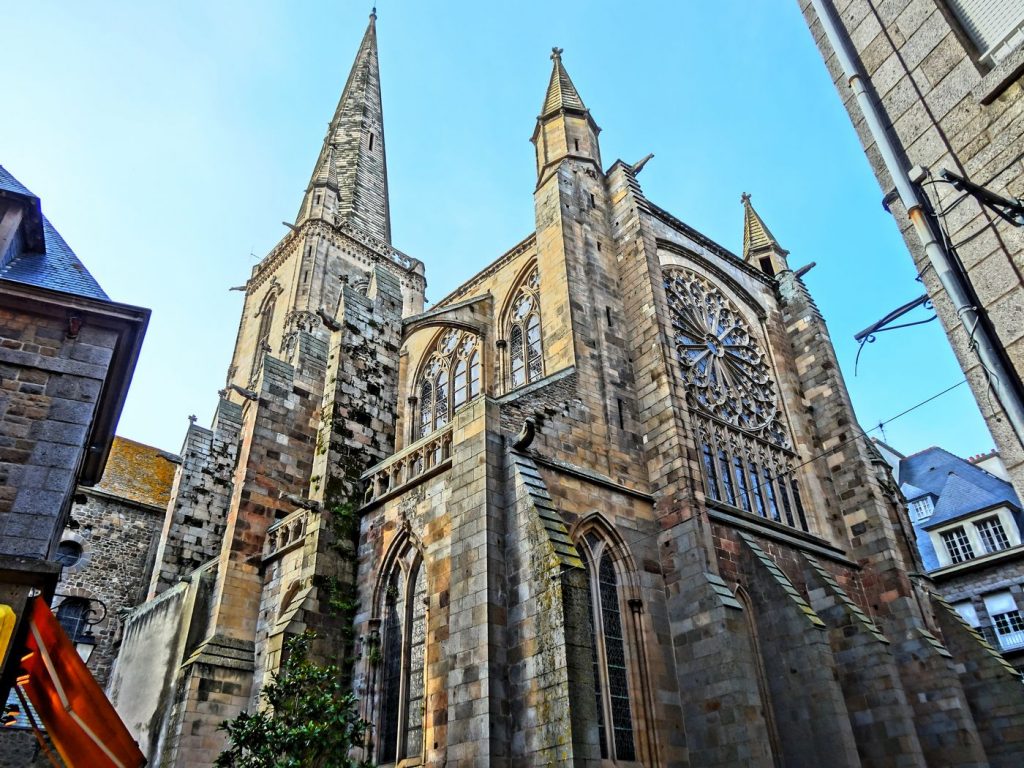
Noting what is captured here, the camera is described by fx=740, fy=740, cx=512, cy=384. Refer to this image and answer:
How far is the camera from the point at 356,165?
35500mm

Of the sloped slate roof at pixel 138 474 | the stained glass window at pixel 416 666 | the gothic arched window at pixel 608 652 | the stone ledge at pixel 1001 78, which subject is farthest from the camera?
the sloped slate roof at pixel 138 474

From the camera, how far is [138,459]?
2398 centimetres

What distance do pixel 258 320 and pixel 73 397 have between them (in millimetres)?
23961

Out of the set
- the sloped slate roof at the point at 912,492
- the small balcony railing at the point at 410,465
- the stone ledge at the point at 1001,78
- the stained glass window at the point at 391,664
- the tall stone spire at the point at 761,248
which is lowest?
the stained glass window at the point at 391,664

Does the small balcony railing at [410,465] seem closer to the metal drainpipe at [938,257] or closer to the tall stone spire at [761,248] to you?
the metal drainpipe at [938,257]

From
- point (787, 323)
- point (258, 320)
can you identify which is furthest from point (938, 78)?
point (258, 320)

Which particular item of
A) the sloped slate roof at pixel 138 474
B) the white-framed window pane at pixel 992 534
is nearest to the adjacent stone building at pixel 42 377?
the sloped slate roof at pixel 138 474

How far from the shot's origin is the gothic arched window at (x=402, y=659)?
1016 cm

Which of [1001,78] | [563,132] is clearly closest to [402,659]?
[1001,78]

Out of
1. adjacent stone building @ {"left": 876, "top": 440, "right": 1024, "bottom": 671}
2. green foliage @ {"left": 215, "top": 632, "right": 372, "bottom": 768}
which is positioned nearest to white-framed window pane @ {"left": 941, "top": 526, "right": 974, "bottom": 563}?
adjacent stone building @ {"left": 876, "top": 440, "right": 1024, "bottom": 671}

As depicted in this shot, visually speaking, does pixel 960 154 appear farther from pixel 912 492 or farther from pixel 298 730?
pixel 912 492

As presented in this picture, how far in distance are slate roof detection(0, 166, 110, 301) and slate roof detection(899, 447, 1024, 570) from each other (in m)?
23.8

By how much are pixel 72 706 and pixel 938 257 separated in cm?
799

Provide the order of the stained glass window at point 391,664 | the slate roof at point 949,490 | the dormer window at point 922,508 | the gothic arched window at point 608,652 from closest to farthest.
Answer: the gothic arched window at point 608,652 → the stained glass window at point 391,664 → the slate roof at point 949,490 → the dormer window at point 922,508
